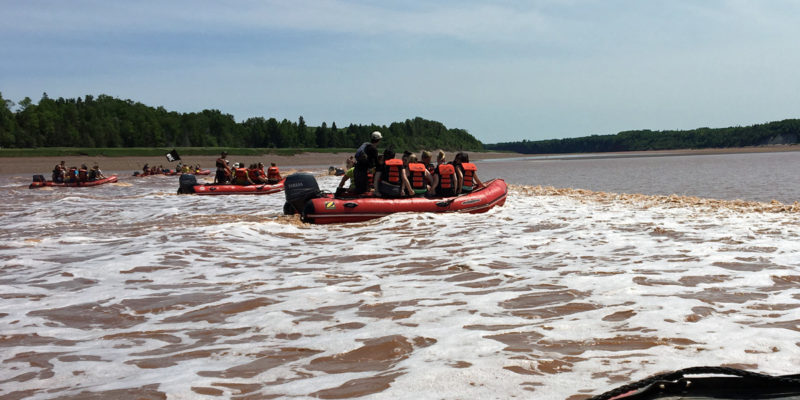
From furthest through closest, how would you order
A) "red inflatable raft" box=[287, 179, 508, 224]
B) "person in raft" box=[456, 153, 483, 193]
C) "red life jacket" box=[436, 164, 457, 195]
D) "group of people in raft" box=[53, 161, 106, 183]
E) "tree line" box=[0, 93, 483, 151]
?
"tree line" box=[0, 93, 483, 151]
"group of people in raft" box=[53, 161, 106, 183]
"person in raft" box=[456, 153, 483, 193]
"red life jacket" box=[436, 164, 457, 195]
"red inflatable raft" box=[287, 179, 508, 224]

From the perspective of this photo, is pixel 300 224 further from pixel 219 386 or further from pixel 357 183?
pixel 219 386

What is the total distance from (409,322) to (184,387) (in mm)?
1915

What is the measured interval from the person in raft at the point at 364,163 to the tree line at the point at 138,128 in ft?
263

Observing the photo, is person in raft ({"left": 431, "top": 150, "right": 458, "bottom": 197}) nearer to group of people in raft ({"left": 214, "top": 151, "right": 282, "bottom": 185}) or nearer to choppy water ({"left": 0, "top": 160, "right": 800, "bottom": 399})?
choppy water ({"left": 0, "top": 160, "right": 800, "bottom": 399})

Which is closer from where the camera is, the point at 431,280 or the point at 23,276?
the point at 431,280

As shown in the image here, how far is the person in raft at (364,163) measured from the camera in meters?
12.9

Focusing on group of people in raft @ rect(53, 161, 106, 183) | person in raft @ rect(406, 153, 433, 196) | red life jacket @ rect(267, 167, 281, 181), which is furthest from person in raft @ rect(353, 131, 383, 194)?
group of people in raft @ rect(53, 161, 106, 183)

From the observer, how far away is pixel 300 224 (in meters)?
12.5

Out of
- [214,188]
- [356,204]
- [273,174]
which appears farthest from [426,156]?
[273,174]

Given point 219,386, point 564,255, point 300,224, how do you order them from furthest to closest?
point 300,224
point 564,255
point 219,386

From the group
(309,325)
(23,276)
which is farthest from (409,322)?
(23,276)

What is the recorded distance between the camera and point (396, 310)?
5336 mm

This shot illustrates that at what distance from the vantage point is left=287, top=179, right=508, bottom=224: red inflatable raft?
12.4 meters

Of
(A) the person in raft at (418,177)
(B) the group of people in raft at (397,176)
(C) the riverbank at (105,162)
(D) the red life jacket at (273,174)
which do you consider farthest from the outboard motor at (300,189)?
(C) the riverbank at (105,162)
